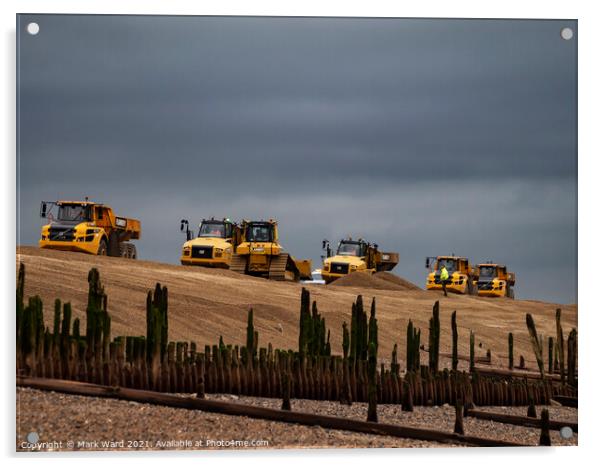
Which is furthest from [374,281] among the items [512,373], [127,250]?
[512,373]

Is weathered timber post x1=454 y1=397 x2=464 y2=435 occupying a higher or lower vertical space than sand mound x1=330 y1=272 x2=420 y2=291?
lower

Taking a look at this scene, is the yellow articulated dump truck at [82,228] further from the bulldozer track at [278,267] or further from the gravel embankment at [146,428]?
the gravel embankment at [146,428]

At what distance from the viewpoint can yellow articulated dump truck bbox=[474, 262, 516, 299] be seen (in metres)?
40.0

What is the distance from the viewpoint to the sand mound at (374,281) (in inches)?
1459

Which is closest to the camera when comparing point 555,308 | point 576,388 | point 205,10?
point 205,10

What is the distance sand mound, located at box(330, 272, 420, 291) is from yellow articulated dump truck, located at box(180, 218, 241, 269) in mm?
3856

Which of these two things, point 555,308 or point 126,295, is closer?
point 555,308

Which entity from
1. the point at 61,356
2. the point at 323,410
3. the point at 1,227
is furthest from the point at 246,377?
the point at 1,227

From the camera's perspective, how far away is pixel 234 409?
11625 mm

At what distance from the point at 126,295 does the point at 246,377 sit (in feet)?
16.6


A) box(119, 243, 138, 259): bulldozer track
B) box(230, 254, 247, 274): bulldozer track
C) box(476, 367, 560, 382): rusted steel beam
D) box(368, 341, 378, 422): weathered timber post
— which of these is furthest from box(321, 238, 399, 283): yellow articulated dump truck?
box(368, 341, 378, 422): weathered timber post

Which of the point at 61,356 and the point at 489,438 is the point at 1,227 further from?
the point at 489,438

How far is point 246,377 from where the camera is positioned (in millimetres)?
12789

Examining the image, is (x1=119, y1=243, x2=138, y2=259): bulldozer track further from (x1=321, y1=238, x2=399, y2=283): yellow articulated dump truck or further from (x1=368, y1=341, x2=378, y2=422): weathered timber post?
(x1=368, y1=341, x2=378, y2=422): weathered timber post
